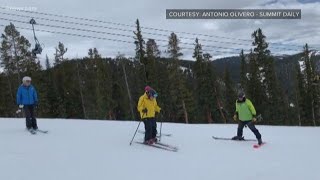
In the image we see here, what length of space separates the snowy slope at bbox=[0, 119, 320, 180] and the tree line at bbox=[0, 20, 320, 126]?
3502cm

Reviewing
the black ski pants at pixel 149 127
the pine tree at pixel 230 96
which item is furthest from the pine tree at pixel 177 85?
the black ski pants at pixel 149 127

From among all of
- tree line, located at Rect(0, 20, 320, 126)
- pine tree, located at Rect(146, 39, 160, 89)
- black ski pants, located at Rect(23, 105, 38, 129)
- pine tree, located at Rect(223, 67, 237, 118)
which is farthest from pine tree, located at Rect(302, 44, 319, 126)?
black ski pants, located at Rect(23, 105, 38, 129)

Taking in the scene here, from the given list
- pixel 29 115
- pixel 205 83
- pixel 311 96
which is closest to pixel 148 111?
pixel 29 115

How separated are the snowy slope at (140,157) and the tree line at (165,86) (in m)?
35.0

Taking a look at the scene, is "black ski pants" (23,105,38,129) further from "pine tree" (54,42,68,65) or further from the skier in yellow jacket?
"pine tree" (54,42,68,65)

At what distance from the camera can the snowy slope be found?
36.7 ft

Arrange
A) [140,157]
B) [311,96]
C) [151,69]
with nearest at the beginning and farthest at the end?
[140,157] → [151,69] → [311,96]

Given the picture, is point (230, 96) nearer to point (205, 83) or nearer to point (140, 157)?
point (205, 83)

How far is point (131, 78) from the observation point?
71562 mm

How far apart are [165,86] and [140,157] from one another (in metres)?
44.9

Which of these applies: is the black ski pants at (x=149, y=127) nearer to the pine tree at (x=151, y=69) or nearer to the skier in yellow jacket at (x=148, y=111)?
the skier in yellow jacket at (x=148, y=111)

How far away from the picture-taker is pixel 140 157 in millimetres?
13219

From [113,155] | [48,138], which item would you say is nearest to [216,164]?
[113,155]

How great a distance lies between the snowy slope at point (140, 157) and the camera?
11188 millimetres
